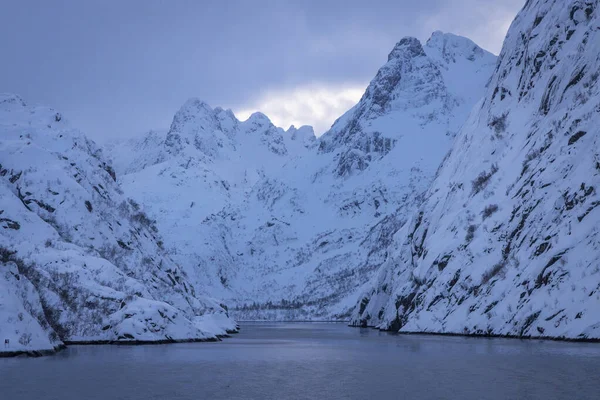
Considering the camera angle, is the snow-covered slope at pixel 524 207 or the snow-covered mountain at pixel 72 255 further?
the snow-covered slope at pixel 524 207

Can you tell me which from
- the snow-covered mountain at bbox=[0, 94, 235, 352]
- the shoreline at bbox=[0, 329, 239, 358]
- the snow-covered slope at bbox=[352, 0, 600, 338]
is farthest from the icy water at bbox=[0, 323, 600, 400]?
the snow-covered slope at bbox=[352, 0, 600, 338]

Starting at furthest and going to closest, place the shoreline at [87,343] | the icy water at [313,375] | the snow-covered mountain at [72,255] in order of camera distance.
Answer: the snow-covered mountain at [72,255]
the shoreline at [87,343]
the icy water at [313,375]

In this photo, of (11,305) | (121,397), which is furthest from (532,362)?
(11,305)

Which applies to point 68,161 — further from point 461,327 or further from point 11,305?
point 461,327

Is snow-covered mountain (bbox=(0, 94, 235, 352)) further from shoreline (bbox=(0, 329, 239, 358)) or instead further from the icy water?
the icy water

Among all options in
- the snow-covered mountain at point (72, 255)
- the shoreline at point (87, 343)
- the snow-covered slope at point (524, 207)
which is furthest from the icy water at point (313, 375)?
the snow-covered slope at point (524, 207)

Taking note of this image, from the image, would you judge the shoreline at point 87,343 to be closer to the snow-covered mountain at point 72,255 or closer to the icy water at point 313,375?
the snow-covered mountain at point 72,255

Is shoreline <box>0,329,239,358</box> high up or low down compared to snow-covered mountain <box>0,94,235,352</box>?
down
